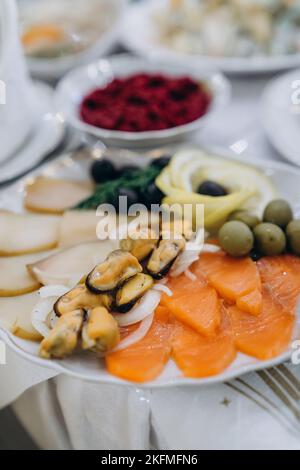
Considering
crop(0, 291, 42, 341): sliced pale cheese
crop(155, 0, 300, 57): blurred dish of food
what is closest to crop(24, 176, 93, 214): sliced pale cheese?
crop(0, 291, 42, 341): sliced pale cheese

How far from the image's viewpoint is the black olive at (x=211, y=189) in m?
0.94

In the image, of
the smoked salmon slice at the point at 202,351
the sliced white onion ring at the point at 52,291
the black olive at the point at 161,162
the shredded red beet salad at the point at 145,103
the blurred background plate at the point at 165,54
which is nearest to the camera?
the smoked salmon slice at the point at 202,351

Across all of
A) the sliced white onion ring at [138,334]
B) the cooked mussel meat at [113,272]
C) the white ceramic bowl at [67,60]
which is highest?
the white ceramic bowl at [67,60]

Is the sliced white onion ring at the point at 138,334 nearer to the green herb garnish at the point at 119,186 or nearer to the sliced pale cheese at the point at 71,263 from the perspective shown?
the sliced pale cheese at the point at 71,263

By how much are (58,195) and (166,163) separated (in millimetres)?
222

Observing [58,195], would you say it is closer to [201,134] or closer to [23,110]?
[23,110]

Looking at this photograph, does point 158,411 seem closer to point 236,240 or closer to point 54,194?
point 236,240

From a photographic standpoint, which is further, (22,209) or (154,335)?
(22,209)

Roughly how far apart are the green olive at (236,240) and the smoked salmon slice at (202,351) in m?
0.14

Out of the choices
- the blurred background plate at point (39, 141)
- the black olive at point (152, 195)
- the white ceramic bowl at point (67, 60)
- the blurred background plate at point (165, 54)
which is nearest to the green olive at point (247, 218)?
the black olive at point (152, 195)

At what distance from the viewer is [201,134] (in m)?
1.26

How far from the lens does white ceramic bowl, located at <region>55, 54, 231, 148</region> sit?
3.71 feet

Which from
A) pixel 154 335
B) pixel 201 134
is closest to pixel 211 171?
pixel 201 134

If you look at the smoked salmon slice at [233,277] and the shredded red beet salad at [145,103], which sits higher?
the shredded red beet salad at [145,103]
